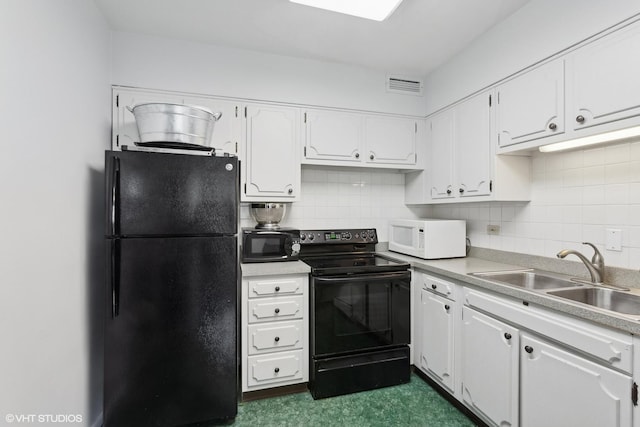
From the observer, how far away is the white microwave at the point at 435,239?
2381 mm

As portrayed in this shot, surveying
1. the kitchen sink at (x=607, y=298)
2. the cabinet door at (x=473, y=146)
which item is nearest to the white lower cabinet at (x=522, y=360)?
the kitchen sink at (x=607, y=298)

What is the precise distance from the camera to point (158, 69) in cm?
219

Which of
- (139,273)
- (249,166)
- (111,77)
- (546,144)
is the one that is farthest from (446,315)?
(111,77)

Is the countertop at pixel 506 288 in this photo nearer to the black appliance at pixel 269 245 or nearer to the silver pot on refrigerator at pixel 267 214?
the black appliance at pixel 269 245

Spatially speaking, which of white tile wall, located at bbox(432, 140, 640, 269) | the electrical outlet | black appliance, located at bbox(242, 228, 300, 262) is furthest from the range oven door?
white tile wall, located at bbox(432, 140, 640, 269)

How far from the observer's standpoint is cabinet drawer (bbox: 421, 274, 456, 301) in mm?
2006

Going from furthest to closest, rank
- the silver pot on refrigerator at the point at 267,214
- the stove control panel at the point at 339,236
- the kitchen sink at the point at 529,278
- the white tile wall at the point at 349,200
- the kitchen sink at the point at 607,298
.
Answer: the white tile wall at the point at 349,200, the stove control panel at the point at 339,236, the silver pot on refrigerator at the point at 267,214, the kitchen sink at the point at 529,278, the kitchen sink at the point at 607,298

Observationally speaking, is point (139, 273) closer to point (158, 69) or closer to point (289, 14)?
point (158, 69)

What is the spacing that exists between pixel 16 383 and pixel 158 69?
1947 millimetres

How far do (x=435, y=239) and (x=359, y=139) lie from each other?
40.5 inches

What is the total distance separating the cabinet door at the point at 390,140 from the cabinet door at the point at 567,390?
1.68 metres

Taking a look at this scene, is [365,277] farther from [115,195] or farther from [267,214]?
[115,195]

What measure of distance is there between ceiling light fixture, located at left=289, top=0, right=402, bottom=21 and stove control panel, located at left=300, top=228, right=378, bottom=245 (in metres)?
1.59

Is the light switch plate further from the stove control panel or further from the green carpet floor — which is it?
the stove control panel
